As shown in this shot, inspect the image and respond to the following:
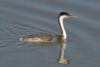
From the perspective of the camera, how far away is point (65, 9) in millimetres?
14461

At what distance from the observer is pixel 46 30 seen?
13.1 meters

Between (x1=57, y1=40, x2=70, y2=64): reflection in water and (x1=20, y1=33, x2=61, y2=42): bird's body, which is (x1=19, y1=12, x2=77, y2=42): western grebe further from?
(x1=57, y1=40, x2=70, y2=64): reflection in water

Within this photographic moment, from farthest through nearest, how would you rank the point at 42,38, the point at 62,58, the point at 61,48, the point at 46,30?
1. the point at 46,30
2. the point at 42,38
3. the point at 61,48
4. the point at 62,58

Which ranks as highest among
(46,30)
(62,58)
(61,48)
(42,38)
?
(46,30)

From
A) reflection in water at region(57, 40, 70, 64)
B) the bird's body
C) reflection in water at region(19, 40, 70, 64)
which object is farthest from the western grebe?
reflection in water at region(57, 40, 70, 64)

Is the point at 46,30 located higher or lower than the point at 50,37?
higher

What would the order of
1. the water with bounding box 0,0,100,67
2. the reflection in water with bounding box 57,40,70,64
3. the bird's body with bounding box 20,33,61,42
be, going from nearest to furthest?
the water with bounding box 0,0,100,67, the reflection in water with bounding box 57,40,70,64, the bird's body with bounding box 20,33,61,42

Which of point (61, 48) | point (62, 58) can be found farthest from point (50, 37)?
point (62, 58)

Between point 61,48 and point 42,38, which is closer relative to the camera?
point 61,48

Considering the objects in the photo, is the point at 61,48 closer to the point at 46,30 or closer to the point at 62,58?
the point at 62,58

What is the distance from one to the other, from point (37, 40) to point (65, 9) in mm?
2190

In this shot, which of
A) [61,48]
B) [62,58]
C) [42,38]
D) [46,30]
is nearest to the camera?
[62,58]

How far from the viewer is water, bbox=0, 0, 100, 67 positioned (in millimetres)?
11616

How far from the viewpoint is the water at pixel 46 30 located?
457 inches
